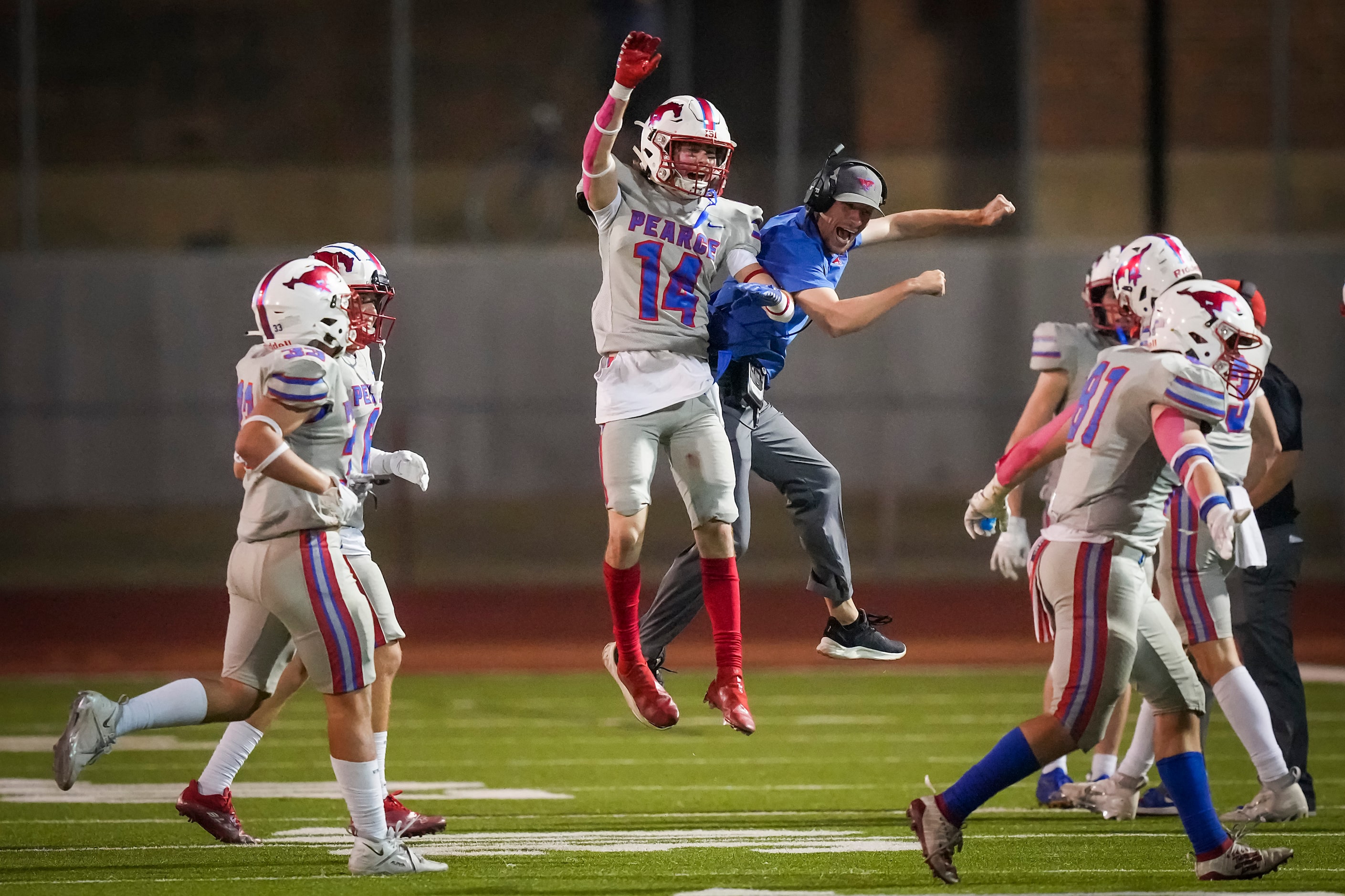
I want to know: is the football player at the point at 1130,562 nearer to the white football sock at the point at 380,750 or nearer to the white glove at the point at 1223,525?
the white glove at the point at 1223,525

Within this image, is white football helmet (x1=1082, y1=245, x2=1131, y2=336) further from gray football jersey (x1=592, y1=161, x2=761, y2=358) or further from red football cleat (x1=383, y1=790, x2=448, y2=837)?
red football cleat (x1=383, y1=790, x2=448, y2=837)

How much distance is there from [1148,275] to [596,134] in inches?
80.0

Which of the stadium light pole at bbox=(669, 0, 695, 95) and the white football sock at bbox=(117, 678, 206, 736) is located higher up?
the stadium light pole at bbox=(669, 0, 695, 95)

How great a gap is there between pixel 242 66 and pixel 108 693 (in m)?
12.3

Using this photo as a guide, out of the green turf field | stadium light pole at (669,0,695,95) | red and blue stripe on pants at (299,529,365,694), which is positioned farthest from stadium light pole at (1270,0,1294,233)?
red and blue stripe on pants at (299,529,365,694)

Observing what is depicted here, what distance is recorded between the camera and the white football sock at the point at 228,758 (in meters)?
7.16

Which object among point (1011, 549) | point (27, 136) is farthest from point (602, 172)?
point (27, 136)

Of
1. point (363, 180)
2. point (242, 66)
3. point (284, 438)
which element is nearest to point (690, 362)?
point (284, 438)

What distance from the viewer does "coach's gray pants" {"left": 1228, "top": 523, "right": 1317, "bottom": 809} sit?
25.9ft

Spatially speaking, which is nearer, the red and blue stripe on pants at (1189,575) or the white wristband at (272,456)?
the white wristband at (272,456)

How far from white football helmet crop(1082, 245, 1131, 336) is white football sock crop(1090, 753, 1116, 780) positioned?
1.94 metres

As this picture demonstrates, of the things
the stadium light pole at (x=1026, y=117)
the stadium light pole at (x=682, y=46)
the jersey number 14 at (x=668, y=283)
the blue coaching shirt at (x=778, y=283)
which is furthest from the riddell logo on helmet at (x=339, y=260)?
the stadium light pole at (x=1026, y=117)

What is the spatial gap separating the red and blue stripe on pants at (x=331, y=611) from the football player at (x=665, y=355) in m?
1.11

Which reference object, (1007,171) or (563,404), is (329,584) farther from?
(1007,171)
